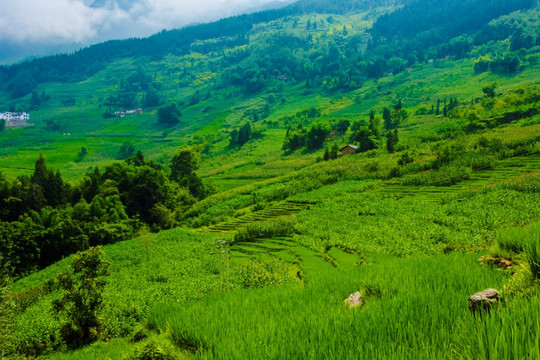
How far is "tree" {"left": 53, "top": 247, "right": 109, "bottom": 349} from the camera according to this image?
22766 millimetres

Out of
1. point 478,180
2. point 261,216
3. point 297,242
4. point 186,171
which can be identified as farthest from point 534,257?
point 186,171

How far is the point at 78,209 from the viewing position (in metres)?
60.5

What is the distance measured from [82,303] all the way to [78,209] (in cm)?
4296

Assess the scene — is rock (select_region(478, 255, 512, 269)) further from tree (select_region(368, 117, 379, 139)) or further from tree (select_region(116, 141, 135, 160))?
tree (select_region(116, 141, 135, 160))

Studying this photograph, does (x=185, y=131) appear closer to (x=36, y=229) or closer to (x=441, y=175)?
(x=36, y=229)

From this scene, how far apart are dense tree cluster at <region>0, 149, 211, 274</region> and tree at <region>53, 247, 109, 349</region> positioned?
34.6 meters

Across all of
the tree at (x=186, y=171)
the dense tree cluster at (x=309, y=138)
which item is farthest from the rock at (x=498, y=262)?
the dense tree cluster at (x=309, y=138)

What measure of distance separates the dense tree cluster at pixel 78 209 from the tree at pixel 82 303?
113 ft

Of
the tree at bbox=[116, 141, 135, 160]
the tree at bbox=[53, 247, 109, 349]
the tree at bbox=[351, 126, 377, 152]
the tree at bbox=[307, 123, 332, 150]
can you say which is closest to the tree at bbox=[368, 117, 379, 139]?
the tree at bbox=[351, 126, 377, 152]

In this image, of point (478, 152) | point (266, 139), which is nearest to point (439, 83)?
point (266, 139)

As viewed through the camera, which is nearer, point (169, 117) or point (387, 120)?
point (387, 120)

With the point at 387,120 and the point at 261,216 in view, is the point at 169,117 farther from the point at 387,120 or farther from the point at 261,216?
the point at 261,216

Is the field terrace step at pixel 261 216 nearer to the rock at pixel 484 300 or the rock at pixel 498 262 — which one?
the rock at pixel 498 262

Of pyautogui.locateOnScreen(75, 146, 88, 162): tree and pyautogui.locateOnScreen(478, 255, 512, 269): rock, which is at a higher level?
pyautogui.locateOnScreen(478, 255, 512, 269): rock
